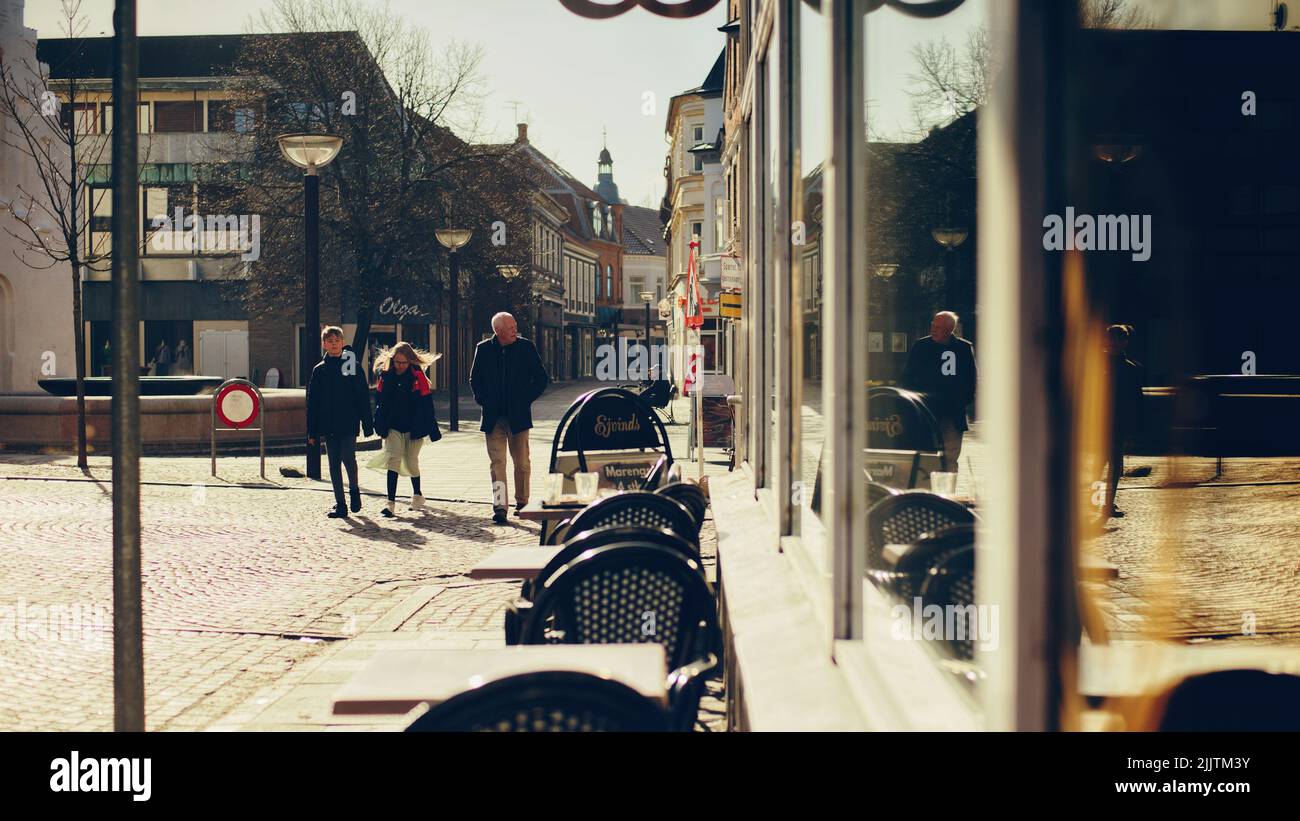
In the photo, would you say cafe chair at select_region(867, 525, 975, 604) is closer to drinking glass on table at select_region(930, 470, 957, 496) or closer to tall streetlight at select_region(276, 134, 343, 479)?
drinking glass on table at select_region(930, 470, 957, 496)

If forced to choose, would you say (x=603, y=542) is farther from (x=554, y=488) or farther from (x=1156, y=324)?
(x=554, y=488)

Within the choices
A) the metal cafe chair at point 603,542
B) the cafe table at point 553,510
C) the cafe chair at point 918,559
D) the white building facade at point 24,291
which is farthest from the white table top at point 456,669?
the white building facade at point 24,291

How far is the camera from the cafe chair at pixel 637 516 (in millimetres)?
4676

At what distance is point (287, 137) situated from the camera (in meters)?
16.0

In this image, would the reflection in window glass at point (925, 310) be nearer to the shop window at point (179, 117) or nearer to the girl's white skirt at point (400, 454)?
the girl's white skirt at point (400, 454)

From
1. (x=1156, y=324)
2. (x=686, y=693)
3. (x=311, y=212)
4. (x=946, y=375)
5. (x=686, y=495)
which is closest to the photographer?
(x=1156, y=324)

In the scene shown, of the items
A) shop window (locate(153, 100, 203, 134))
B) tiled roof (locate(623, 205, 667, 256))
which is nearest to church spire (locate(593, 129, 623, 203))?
tiled roof (locate(623, 205, 667, 256))

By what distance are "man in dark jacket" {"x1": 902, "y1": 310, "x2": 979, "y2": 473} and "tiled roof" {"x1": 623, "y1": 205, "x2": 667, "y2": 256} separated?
10077cm

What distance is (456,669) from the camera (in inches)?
129

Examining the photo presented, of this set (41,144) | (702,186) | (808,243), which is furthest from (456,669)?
(702,186)

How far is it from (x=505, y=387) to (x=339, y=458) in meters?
1.92

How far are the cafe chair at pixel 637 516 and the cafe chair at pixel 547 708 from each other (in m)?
2.51
